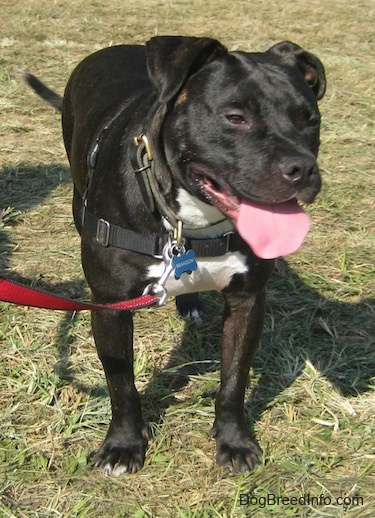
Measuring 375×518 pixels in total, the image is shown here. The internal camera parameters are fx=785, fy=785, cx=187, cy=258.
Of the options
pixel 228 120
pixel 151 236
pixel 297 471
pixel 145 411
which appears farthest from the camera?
pixel 145 411

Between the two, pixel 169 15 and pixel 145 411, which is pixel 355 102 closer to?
pixel 169 15

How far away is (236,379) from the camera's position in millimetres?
3289

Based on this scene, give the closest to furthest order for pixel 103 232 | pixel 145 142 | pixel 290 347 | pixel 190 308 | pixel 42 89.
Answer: pixel 145 142 → pixel 103 232 → pixel 290 347 → pixel 190 308 → pixel 42 89

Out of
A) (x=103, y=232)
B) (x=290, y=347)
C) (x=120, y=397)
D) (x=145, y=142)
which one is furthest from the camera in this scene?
(x=290, y=347)

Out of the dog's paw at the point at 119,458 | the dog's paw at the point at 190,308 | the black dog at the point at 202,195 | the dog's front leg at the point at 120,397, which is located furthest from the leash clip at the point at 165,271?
the dog's paw at the point at 190,308

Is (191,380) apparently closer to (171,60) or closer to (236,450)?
(236,450)

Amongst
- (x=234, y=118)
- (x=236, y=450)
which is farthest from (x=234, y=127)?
(x=236, y=450)

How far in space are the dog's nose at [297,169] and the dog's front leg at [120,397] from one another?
3.01ft

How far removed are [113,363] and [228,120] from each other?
1.12 meters

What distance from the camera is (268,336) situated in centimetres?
411

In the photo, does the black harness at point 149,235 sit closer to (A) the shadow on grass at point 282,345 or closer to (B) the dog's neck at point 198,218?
(B) the dog's neck at point 198,218

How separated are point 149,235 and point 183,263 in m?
0.17

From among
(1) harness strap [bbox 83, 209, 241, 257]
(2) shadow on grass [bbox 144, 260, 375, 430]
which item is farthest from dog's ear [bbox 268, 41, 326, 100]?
(2) shadow on grass [bbox 144, 260, 375, 430]

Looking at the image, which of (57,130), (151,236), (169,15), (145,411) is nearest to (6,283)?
(151,236)
